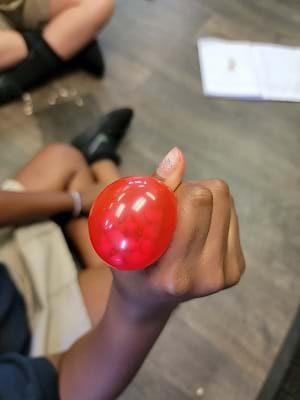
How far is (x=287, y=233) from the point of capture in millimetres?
1080

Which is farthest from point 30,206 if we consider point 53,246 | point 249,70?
point 249,70

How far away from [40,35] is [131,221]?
970mm

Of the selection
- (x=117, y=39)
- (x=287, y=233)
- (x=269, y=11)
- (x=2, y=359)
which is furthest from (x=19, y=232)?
(x=269, y=11)

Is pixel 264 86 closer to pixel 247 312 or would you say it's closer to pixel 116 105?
pixel 116 105

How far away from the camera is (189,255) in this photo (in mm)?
408

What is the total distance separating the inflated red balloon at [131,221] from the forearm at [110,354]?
0.41ft

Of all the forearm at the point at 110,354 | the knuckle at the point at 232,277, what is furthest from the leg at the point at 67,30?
the knuckle at the point at 232,277

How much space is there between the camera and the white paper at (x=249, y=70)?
1286 millimetres

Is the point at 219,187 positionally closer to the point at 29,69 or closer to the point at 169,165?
the point at 169,165

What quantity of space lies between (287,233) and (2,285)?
610mm

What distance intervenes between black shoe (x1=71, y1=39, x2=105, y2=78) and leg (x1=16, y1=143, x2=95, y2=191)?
34 cm

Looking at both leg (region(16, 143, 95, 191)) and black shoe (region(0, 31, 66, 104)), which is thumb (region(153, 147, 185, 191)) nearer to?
leg (region(16, 143, 95, 191))

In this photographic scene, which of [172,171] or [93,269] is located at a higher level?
[172,171]

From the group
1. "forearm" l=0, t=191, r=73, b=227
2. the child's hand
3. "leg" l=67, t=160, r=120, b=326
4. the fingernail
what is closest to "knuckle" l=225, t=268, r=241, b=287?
the child's hand
